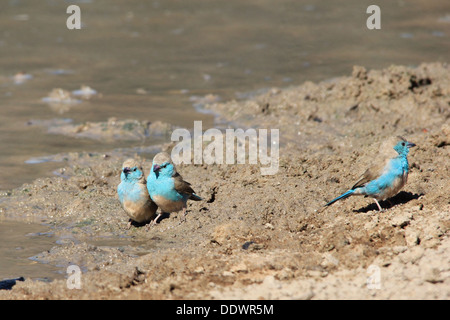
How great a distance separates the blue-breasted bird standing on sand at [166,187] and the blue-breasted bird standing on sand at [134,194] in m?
0.07

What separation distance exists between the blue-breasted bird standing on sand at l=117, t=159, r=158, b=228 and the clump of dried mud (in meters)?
0.18

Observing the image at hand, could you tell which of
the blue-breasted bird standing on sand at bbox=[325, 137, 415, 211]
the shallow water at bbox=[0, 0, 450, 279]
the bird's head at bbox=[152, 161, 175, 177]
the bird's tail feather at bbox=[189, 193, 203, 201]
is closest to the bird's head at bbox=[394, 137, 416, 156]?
the blue-breasted bird standing on sand at bbox=[325, 137, 415, 211]

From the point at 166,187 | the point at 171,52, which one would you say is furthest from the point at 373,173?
the point at 171,52

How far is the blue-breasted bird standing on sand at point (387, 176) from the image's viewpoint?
523 centimetres

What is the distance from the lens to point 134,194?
18.9 feet

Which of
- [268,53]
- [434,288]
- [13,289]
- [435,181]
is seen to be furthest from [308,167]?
[268,53]

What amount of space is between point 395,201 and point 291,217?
92 cm

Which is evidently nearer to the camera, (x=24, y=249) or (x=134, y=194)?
(x=24, y=249)

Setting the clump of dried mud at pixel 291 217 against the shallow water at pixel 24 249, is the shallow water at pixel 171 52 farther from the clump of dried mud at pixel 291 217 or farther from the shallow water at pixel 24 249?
the shallow water at pixel 24 249

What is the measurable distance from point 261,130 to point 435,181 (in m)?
2.75

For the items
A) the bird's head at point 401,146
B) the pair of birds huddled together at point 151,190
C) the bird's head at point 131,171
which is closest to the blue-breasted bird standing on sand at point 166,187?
the pair of birds huddled together at point 151,190

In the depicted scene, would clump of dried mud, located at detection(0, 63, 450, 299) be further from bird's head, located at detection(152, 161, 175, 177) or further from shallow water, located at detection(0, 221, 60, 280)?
bird's head, located at detection(152, 161, 175, 177)

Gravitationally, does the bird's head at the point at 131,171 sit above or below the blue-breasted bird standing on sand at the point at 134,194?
above

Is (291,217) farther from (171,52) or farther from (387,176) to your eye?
(171,52)
